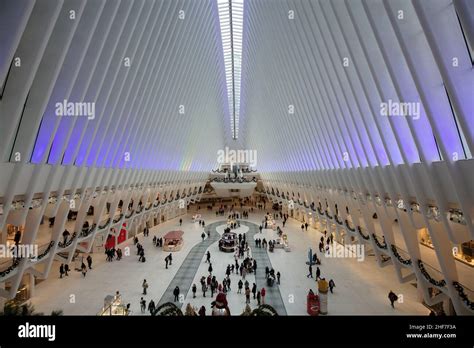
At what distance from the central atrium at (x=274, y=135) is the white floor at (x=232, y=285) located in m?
0.13

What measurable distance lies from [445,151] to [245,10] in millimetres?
20109

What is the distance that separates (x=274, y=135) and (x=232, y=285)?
16606 millimetres

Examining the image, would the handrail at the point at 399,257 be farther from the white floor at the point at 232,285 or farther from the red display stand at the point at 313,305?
the red display stand at the point at 313,305

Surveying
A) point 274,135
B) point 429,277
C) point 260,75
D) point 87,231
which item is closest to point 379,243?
point 429,277

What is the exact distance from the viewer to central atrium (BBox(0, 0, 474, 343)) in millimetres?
6672

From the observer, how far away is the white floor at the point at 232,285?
41.4ft

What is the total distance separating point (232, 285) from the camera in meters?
15.5

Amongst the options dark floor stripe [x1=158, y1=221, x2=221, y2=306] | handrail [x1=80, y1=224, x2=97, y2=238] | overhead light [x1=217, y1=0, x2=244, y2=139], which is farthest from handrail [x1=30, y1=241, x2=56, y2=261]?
overhead light [x1=217, y1=0, x2=244, y2=139]

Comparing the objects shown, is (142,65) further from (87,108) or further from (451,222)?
(451,222)

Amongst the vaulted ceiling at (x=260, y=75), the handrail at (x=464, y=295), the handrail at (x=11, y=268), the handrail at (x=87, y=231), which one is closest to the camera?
the vaulted ceiling at (x=260, y=75)

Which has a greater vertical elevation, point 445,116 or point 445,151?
point 445,116

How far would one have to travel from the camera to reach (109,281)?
1585cm

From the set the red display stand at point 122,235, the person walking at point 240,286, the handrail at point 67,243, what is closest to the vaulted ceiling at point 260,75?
the handrail at point 67,243
